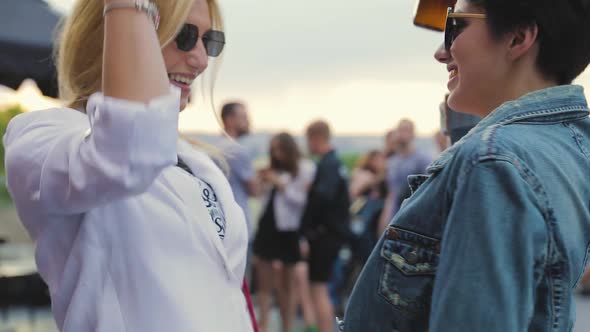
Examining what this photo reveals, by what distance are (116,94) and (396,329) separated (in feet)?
1.95

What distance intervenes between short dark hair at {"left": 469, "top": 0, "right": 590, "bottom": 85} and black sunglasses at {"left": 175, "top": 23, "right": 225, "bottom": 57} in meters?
0.70

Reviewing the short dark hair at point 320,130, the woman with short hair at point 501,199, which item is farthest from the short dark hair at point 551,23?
the short dark hair at point 320,130

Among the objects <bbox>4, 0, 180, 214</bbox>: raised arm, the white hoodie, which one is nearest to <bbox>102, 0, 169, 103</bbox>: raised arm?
<bbox>4, 0, 180, 214</bbox>: raised arm

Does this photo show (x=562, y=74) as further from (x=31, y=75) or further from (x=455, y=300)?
(x=31, y=75)

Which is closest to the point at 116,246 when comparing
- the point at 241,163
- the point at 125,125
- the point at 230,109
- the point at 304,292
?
the point at 125,125

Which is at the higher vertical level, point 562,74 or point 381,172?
point 562,74

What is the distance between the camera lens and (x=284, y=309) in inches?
258

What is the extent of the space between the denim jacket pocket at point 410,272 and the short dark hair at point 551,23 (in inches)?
15.1

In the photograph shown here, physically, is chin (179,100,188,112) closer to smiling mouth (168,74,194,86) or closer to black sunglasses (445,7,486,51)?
smiling mouth (168,74,194,86)

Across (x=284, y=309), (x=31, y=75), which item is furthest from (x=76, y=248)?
(x=284, y=309)

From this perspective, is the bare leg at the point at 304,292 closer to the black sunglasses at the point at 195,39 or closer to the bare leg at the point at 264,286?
the bare leg at the point at 264,286

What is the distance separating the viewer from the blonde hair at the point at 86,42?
5.59 feet

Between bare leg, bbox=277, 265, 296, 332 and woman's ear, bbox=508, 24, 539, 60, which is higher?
woman's ear, bbox=508, 24, 539, 60

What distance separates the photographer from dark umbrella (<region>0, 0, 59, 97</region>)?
425cm
